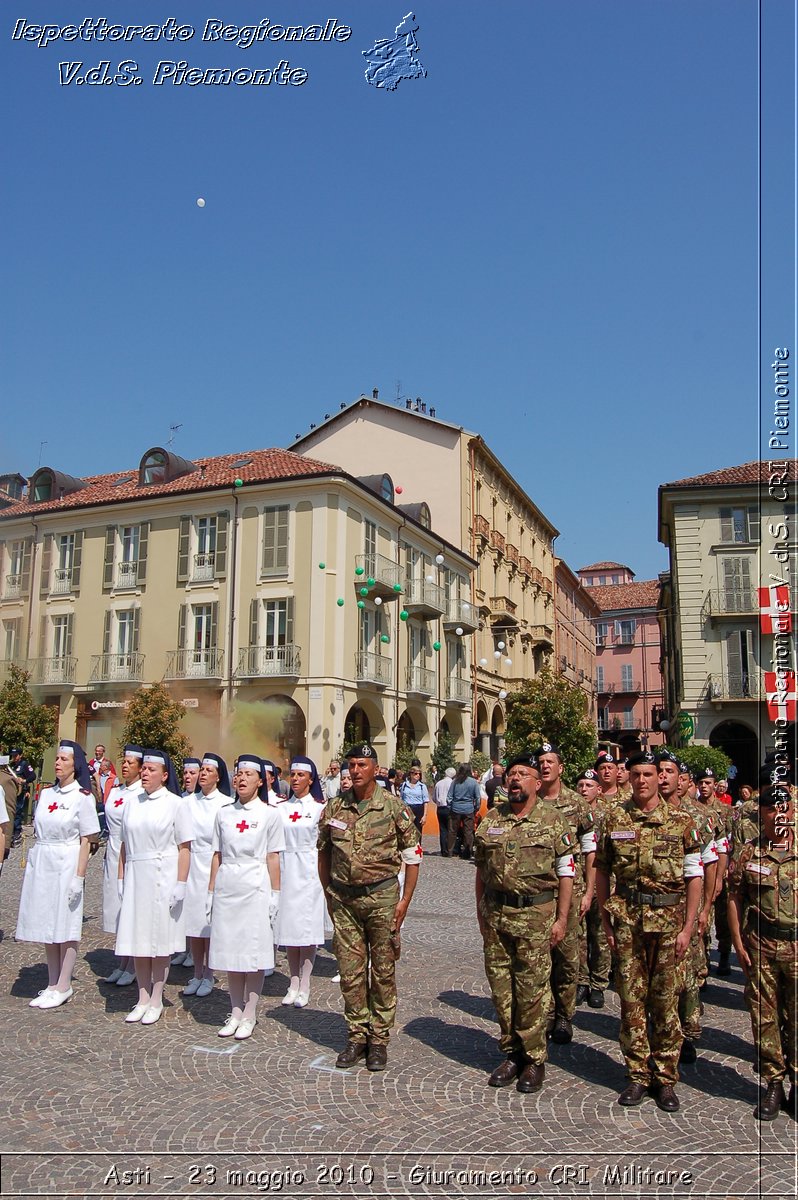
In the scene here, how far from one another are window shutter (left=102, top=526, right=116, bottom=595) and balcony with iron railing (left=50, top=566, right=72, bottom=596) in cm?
166

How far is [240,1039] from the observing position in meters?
6.57

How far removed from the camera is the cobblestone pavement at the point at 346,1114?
14.4ft

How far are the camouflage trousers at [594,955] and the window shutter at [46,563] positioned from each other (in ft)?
105

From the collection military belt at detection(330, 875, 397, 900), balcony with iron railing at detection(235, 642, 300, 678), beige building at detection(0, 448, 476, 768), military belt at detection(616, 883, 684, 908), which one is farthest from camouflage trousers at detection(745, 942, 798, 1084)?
balcony with iron railing at detection(235, 642, 300, 678)

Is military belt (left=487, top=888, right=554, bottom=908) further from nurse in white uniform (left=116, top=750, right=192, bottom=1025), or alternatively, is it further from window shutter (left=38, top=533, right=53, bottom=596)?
window shutter (left=38, top=533, right=53, bottom=596)

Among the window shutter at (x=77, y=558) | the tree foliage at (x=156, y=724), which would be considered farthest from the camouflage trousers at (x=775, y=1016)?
the window shutter at (x=77, y=558)

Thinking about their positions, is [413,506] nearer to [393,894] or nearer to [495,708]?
[495,708]

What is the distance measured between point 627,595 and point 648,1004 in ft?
258

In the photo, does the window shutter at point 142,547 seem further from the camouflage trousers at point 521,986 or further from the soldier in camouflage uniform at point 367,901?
the camouflage trousers at point 521,986

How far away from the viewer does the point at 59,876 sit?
752cm

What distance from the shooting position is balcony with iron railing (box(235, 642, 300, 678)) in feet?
101

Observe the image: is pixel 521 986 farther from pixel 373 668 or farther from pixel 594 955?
pixel 373 668

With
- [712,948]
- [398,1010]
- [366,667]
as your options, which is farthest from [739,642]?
[398,1010]

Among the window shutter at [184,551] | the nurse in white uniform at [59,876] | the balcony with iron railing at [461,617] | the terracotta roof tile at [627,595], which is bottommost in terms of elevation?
the nurse in white uniform at [59,876]
